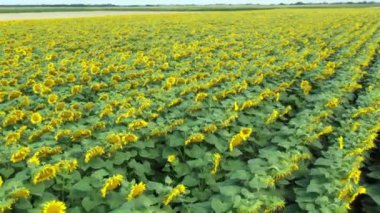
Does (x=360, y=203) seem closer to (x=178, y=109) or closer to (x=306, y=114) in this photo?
(x=306, y=114)

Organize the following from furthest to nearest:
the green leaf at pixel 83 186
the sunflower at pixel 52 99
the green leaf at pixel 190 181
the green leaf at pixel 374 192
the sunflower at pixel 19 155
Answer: the sunflower at pixel 52 99 < the green leaf at pixel 374 192 < the green leaf at pixel 190 181 < the sunflower at pixel 19 155 < the green leaf at pixel 83 186

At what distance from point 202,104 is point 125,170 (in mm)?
1606

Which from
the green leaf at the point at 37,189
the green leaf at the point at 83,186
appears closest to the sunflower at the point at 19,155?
the green leaf at the point at 37,189

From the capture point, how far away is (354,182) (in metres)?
3.23

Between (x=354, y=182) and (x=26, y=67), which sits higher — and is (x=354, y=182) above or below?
above

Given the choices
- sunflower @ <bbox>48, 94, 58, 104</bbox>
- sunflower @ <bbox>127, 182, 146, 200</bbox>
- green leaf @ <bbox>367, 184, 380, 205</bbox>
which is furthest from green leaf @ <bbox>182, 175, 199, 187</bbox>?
sunflower @ <bbox>48, 94, 58, 104</bbox>

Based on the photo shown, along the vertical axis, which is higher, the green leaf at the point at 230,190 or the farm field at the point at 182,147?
the green leaf at the point at 230,190

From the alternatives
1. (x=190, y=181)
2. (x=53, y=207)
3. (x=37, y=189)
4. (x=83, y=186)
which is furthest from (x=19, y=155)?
(x=190, y=181)

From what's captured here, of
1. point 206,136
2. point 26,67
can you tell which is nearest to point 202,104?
point 206,136

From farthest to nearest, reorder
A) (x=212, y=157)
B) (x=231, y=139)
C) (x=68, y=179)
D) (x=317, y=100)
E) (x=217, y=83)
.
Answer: (x=217, y=83) → (x=317, y=100) → (x=231, y=139) → (x=212, y=157) → (x=68, y=179)

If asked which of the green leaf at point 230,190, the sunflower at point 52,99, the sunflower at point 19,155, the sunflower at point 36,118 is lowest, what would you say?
the sunflower at point 52,99

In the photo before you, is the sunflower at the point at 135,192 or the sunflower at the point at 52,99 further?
the sunflower at the point at 52,99

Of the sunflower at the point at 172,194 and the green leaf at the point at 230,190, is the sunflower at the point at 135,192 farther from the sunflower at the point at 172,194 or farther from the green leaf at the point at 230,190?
the green leaf at the point at 230,190

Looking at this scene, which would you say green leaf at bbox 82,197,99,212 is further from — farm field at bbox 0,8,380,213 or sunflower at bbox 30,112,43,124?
sunflower at bbox 30,112,43,124
